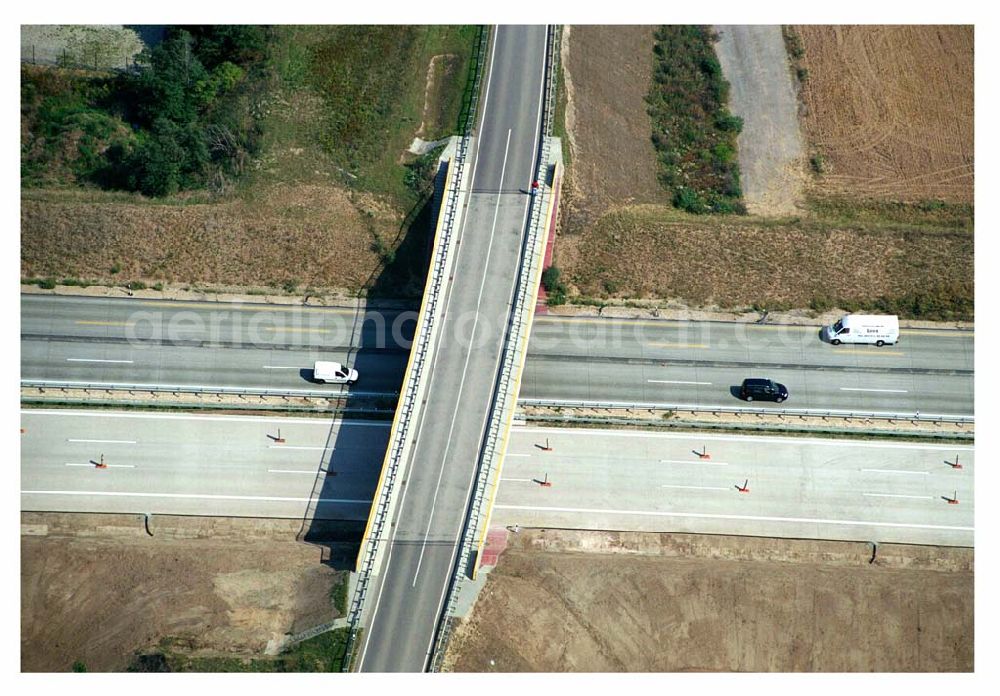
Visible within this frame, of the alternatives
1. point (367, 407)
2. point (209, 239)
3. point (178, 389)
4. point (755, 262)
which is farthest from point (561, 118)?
point (178, 389)

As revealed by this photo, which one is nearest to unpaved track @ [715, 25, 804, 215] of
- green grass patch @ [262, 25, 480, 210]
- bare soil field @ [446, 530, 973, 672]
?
green grass patch @ [262, 25, 480, 210]

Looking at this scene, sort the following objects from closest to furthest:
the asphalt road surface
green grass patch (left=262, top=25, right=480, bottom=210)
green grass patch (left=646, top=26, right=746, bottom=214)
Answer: the asphalt road surface → green grass patch (left=262, top=25, right=480, bottom=210) → green grass patch (left=646, top=26, right=746, bottom=214)

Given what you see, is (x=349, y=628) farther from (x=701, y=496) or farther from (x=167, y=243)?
(x=167, y=243)

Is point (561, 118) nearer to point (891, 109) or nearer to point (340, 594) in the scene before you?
point (891, 109)

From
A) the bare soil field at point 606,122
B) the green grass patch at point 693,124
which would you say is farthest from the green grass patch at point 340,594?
the green grass patch at point 693,124

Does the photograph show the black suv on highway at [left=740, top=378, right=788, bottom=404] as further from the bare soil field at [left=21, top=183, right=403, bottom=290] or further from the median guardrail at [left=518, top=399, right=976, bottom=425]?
the bare soil field at [left=21, top=183, right=403, bottom=290]

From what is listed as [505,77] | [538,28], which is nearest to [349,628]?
[505,77]
